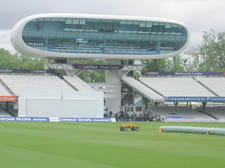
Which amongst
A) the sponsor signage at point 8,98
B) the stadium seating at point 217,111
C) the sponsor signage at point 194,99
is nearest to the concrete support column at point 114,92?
the sponsor signage at point 194,99

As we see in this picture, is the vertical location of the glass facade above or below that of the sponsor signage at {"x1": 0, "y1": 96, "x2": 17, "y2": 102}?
above

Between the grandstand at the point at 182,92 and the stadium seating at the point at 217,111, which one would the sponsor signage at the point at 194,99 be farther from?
the stadium seating at the point at 217,111

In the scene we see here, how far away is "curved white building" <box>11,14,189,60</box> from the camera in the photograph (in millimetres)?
94375

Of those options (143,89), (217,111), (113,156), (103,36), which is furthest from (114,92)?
(113,156)

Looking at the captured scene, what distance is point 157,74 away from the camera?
106 meters

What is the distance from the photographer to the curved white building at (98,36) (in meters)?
94.4

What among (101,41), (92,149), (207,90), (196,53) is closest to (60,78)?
(101,41)

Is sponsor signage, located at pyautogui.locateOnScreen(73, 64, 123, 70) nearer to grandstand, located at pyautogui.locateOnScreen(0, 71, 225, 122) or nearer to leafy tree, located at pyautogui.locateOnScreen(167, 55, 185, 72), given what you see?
grandstand, located at pyautogui.locateOnScreen(0, 71, 225, 122)

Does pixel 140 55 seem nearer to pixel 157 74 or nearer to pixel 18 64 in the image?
pixel 157 74

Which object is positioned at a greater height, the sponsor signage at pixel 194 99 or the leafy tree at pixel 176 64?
the leafy tree at pixel 176 64

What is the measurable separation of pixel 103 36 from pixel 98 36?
859 millimetres

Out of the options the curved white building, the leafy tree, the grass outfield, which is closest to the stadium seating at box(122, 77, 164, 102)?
the curved white building

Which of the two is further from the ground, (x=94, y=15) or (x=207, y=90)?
(x=94, y=15)

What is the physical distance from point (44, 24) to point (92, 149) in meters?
68.8
